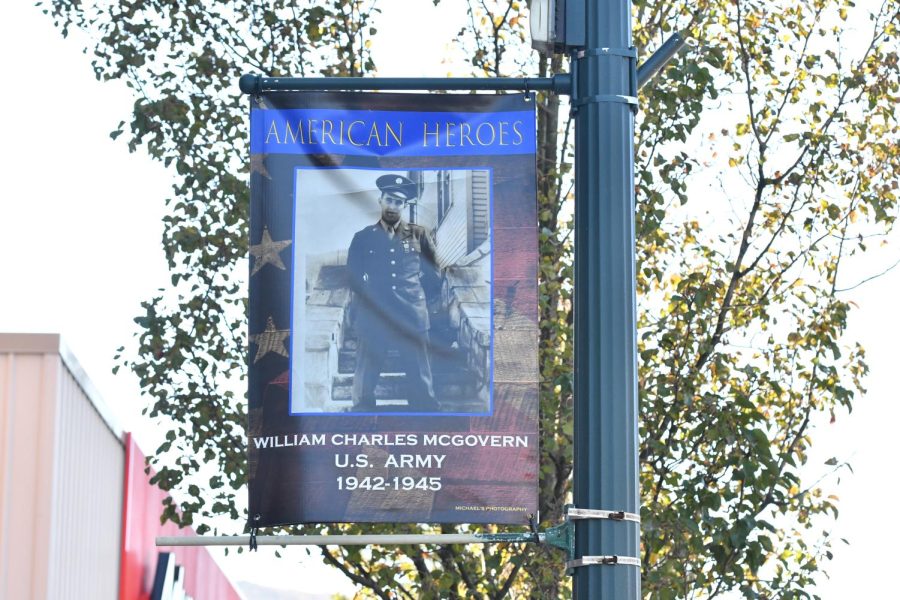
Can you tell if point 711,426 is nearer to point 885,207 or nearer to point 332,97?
point 885,207

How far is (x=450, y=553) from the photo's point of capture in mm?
12383

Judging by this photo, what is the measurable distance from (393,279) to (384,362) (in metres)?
0.37

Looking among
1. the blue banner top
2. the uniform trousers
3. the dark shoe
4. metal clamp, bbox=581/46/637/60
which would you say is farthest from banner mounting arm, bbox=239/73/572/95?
the dark shoe

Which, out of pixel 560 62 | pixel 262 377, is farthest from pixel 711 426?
pixel 262 377

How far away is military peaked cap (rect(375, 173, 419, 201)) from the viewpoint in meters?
6.07

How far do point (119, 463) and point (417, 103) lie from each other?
29.8ft

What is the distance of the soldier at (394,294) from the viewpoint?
585 centimetres

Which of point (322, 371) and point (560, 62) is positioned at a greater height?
point (560, 62)

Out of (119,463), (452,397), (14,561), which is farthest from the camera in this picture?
(119,463)

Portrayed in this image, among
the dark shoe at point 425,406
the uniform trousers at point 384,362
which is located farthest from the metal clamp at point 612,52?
the dark shoe at point 425,406

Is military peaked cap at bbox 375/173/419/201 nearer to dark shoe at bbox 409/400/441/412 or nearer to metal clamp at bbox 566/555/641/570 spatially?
dark shoe at bbox 409/400/441/412

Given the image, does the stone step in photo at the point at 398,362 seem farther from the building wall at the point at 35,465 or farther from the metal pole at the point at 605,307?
the building wall at the point at 35,465

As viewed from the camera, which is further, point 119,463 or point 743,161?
point 119,463

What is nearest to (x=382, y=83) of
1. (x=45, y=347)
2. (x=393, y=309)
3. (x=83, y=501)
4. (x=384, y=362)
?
(x=393, y=309)
